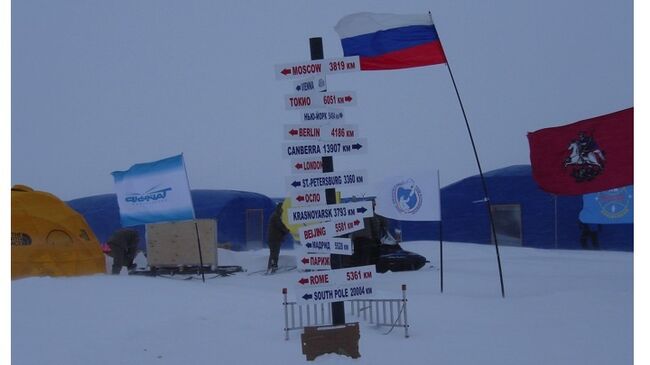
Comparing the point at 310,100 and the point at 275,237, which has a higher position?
the point at 310,100

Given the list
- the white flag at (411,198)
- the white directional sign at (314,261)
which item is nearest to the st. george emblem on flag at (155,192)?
the white flag at (411,198)

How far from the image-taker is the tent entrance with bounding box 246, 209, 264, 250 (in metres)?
24.1

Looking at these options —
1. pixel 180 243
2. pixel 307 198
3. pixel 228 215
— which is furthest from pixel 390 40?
pixel 228 215

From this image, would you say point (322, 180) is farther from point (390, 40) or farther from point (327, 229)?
point (390, 40)

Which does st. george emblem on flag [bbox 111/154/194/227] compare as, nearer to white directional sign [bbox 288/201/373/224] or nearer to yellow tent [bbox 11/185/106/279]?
yellow tent [bbox 11/185/106/279]

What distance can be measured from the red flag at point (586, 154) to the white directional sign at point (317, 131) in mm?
4613

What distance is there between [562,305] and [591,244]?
10.0 m

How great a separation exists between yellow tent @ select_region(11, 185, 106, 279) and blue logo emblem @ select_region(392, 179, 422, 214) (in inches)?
252

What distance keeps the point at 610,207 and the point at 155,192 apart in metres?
12.5

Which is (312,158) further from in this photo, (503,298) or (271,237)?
(271,237)

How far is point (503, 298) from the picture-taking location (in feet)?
32.3

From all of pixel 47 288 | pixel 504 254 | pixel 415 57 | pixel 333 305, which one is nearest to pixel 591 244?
pixel 504 254

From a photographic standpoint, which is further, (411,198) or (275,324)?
(411,198)

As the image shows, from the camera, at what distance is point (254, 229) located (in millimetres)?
24312
